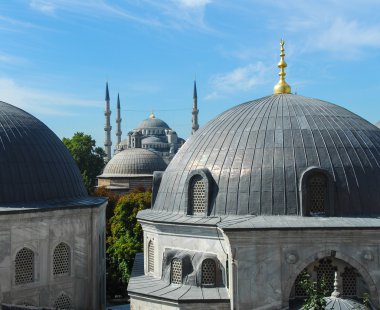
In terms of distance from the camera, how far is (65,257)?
19.3 meters

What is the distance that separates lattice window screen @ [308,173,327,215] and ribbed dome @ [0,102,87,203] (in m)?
9.91

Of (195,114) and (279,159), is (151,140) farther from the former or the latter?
(279,159)

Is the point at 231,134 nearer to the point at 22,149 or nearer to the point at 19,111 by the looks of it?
the point at 22,149

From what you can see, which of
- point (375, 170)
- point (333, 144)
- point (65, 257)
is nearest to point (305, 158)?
point (333, 144)

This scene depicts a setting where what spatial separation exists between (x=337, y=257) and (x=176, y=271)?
17.4ft

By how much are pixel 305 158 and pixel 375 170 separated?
2.28 meters

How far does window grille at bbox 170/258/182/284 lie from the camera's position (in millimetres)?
16594

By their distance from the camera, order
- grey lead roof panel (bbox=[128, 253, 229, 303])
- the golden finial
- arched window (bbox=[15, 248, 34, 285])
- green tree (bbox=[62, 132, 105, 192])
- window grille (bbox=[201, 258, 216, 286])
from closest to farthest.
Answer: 1. grey lead roof panel (bbox=[128, 253, 229, 303])
2. window grille (bbox=[201, 258, 216, 286])
3. arched window (bbox=[15, 248, 34, 285])
4. the golden finial
5. green tree (bbox=[62, 132, 105, 192])

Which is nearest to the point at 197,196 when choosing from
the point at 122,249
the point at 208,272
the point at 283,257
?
the point at 208,272

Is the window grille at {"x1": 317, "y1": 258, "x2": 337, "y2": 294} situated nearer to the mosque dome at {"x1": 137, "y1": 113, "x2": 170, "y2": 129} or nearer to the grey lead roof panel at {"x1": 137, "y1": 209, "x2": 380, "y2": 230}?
the grey lead roof panel at {"x1": 137, "y1": 209, "x2": 380, "y2": 230}

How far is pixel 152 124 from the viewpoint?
110438 mm

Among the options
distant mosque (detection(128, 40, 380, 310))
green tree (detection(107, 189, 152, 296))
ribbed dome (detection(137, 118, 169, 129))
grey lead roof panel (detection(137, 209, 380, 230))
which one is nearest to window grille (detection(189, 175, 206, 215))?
distant mosque (detection(128, 40, 380, 310))

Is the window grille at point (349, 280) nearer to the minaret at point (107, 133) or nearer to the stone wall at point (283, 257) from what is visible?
the stone wall at point (283, 257)

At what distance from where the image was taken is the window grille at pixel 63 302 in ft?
62.1
